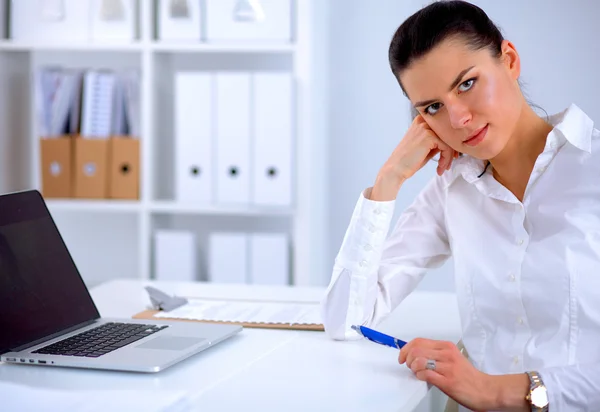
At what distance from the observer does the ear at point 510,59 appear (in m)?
1.45

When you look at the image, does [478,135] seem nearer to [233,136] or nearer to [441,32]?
[441,32]

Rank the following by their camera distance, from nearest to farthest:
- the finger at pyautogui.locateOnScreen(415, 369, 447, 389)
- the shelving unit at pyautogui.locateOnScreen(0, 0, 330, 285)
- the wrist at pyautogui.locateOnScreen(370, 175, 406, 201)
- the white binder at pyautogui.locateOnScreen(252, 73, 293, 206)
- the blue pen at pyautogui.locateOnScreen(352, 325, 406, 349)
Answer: the finger at pyautogui.locateOnScreen(415, 369, 447, 389) → the blue pen at pyautogui.locateOnScreen(352, 325, 406, 349) → the wrist at pyautogui.locateOnScreen(370, 175, 406, 201) → the white binder at pyautogui.locateOnScreen(252, 73, 293, 206) → the shelving unit at pyautogui.locateOnScreen(0, 0, 330, 285)

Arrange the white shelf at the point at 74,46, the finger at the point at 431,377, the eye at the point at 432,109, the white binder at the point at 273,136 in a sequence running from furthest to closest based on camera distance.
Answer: the white shelf at the point at 74,46 < the white binder at the point at 273,136 < the eye at the point at 432,109 < the finger at the point at 431,377

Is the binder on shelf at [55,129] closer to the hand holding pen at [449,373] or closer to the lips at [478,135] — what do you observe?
the lips at [478,135]

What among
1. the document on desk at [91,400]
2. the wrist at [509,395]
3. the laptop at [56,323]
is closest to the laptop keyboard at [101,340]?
the laptop at [56,323]

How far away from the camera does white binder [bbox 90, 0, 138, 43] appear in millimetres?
3117

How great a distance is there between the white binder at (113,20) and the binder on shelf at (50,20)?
3 centimetres

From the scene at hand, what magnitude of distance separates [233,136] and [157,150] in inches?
22.7

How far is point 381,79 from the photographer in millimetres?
3305

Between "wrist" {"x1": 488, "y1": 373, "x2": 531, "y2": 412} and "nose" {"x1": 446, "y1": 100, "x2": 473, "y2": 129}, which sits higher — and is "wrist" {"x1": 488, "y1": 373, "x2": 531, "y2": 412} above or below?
below

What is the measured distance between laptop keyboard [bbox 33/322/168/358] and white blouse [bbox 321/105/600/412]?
0.32 meters

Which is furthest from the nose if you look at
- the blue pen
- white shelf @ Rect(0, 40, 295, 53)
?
white shelf @ Rect(0, 40, 295, 53)

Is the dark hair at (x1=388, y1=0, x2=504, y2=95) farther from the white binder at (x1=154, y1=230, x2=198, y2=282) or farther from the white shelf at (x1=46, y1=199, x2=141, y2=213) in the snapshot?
the white shelf at (x1=46, y1=199, x2=141, y2=213)

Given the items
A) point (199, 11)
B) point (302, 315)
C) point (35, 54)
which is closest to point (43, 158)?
point (35, 54)
